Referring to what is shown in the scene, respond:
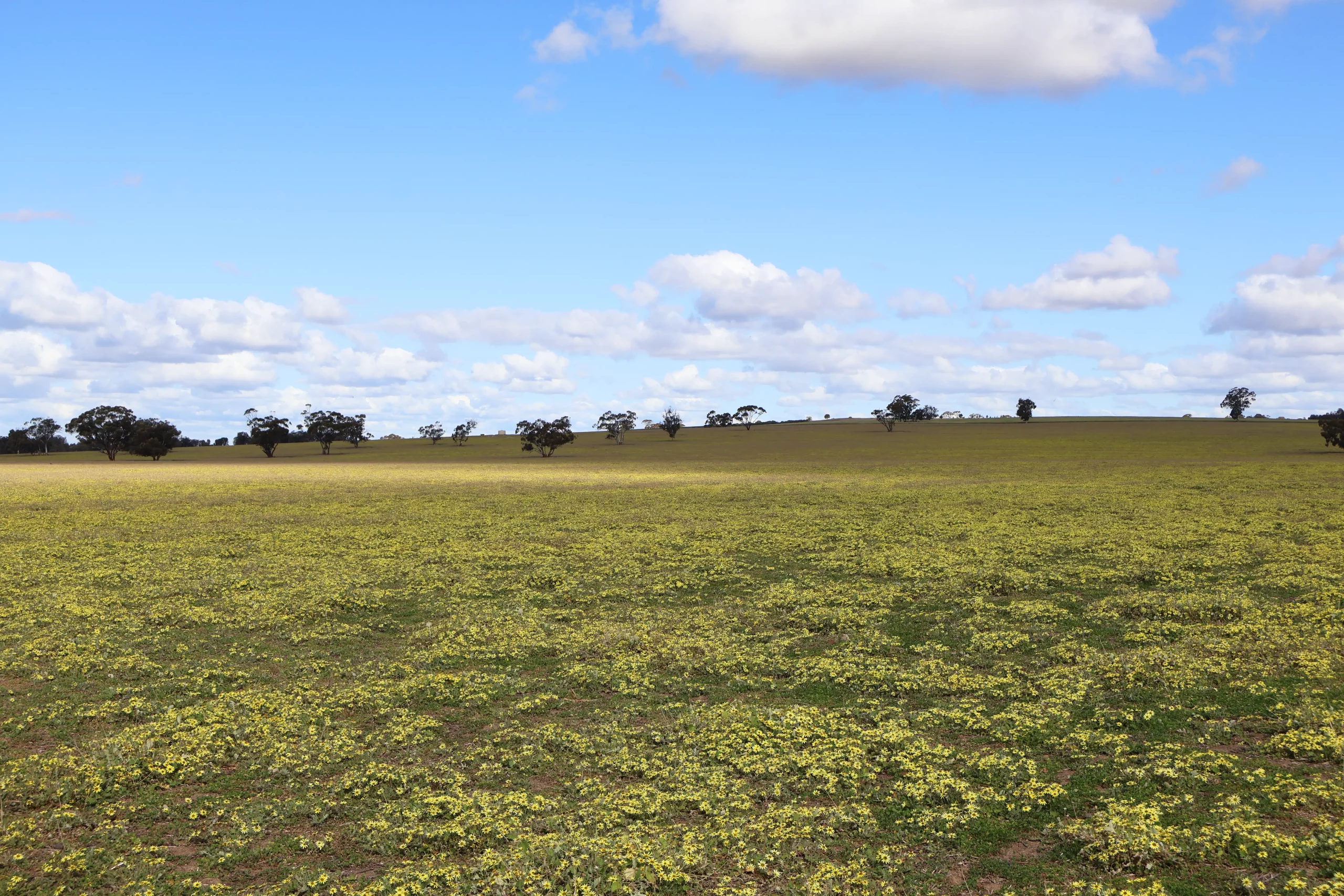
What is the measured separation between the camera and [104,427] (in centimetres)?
12362

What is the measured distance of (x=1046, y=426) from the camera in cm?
16725

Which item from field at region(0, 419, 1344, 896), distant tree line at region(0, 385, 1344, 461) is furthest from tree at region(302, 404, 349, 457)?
field at region(0, 419, 1344, 896)

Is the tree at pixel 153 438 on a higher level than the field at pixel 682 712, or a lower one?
higher

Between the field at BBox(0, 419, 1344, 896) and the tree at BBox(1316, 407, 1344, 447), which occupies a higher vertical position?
the tree at BBox(1316, 407, 1344, 447)

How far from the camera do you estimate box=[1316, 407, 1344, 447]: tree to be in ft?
299

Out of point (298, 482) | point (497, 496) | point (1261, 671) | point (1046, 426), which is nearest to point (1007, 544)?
point (1261, 671)

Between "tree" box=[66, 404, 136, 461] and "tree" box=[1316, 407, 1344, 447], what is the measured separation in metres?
149

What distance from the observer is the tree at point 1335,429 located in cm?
9119

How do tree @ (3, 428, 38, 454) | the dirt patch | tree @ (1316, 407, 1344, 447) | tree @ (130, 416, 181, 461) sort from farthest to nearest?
tree @ (3, 428, 38, 454) → tree @ (130, 416, 181, 461) → tree @ (1316, 407, 1344, 447) → the dirt patch

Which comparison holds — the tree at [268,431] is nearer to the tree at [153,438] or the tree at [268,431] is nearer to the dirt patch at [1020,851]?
the tree at [153,438]

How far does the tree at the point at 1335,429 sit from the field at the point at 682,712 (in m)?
71.9

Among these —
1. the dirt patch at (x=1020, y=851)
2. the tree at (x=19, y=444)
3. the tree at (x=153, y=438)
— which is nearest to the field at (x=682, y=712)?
the dirt patch at (x=1020, y=851)

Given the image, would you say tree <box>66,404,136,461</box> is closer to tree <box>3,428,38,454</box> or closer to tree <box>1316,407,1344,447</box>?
tree <box>3,428,38,454</box>

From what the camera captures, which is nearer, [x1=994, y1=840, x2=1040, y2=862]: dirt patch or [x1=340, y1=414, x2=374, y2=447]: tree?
[x1=994, y1=840, x2=1040, y2=862]: dirt patch
